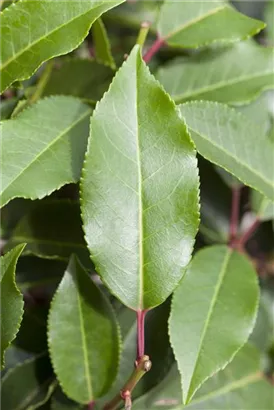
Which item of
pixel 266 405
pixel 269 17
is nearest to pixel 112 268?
pixel 266 405

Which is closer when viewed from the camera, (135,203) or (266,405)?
(135,203)

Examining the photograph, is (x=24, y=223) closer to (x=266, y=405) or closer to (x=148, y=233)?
(x=148, y=233)

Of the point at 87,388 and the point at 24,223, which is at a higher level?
the point at 24,223

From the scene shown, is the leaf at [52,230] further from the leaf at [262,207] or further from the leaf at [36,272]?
the leaf at [262,207]

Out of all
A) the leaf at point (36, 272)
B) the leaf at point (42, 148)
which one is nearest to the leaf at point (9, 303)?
the leaf at point (42, 148)

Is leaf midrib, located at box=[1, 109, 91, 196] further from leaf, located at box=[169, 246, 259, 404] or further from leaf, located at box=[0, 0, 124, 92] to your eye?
leaf, located at box=[169, 246, 259, 404]

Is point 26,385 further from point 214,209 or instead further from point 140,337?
point 214,209

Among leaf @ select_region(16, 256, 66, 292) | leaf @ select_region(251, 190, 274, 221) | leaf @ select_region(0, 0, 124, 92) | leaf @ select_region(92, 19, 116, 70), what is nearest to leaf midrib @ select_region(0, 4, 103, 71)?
leaf @ select_region(0, 0, 124, 92)
